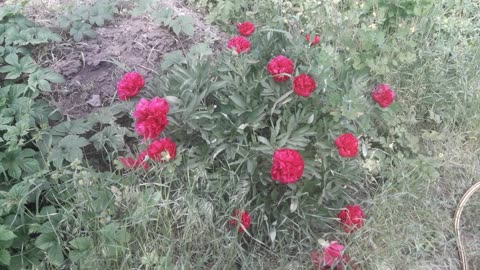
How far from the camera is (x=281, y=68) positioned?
1958 millimetres

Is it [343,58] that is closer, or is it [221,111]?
[221,111]

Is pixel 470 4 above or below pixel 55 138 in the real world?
above

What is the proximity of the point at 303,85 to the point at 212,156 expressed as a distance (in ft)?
1.54

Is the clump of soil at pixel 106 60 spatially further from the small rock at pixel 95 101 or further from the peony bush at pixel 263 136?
the peony bush at pixel 263 136

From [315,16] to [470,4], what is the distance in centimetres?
124

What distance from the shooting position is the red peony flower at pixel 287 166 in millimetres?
1752

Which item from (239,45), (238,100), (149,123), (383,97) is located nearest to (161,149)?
(149,123)

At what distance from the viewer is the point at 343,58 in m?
2.51

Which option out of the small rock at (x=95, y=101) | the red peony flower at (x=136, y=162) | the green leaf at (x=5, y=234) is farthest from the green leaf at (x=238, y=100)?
the green leaf at (x=5, y=234)

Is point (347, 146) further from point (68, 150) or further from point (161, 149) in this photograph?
point (68, 150)

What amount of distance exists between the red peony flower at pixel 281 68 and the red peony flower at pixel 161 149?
50 centimetres

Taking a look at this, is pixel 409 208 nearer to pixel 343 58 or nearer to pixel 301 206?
pixel 301 206

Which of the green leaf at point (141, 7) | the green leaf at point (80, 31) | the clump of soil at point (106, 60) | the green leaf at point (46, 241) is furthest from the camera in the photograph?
the green leaf at point (141, 7)

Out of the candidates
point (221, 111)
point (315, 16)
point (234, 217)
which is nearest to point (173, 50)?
point (221, 111)
